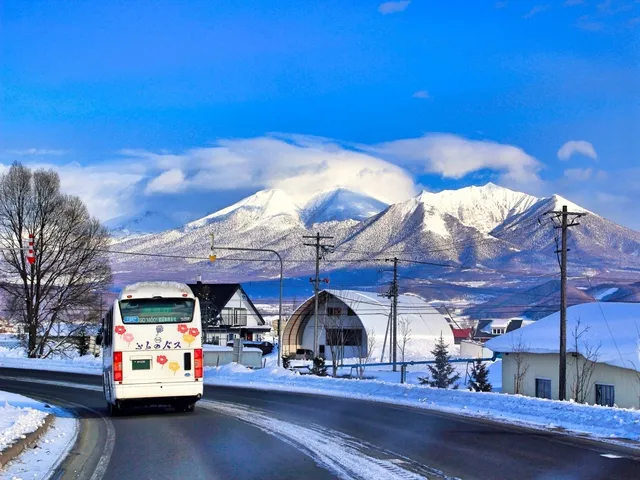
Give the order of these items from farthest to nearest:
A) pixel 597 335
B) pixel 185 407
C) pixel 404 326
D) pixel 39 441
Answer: pixel 404 326, pixel 597 335, pixel 185 407, pixel 39 441

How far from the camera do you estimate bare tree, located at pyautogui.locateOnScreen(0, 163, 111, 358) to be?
58625 millimetres

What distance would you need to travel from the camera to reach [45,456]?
1367cm

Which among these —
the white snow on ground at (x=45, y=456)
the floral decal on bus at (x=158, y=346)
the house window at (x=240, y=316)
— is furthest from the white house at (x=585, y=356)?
the house window at (x=240, y=316)

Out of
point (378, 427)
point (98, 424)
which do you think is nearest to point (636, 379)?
point (378, 427)

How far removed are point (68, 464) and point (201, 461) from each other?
2057 mm

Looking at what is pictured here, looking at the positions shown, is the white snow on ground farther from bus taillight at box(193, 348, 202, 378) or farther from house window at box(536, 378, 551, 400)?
house window at box(536, 378, 551, 400)

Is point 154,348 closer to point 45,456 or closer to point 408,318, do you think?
point 45,456

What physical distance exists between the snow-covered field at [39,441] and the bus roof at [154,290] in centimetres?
343

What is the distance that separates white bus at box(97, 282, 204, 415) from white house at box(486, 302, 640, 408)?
18839 mm

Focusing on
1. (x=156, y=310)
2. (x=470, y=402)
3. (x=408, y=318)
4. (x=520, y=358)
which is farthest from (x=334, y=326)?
(x=156, y=310)

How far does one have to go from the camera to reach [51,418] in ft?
64.5

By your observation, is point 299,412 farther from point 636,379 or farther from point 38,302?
point 38,302

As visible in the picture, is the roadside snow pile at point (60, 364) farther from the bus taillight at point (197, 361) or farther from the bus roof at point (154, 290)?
the bus taillight at point (197, 361)

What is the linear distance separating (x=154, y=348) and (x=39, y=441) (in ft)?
18.6
